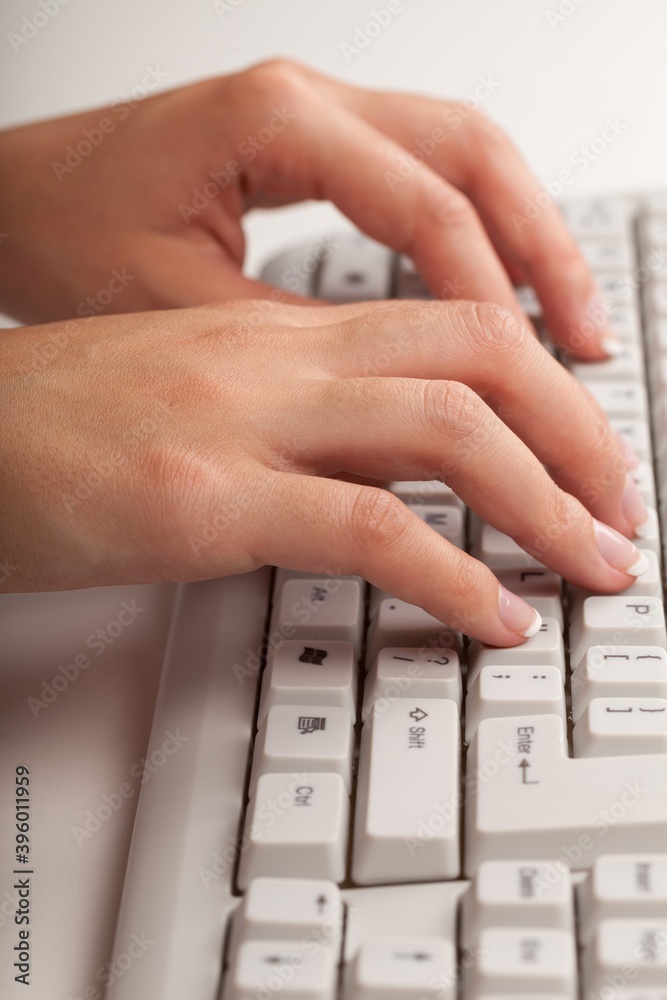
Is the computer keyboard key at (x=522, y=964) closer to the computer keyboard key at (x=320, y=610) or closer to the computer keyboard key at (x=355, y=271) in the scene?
the computer keyboard key at (x=320, y=610)

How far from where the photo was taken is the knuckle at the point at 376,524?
1.69 ft

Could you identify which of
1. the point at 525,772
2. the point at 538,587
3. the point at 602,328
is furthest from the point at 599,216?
the point at 525,772

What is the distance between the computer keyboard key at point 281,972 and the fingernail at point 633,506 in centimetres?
28

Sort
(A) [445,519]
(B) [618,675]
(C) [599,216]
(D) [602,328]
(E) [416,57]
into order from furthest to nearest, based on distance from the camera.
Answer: (E) [416,57] < (C) [599,216] < (D) [602,328] < (A) [445,519] < (B) [618,675]

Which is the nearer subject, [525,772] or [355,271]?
[525,772]

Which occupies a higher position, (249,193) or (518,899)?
(249,193)

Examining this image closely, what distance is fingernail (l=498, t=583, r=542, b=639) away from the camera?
518 millimetres

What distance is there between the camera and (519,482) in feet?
1.79

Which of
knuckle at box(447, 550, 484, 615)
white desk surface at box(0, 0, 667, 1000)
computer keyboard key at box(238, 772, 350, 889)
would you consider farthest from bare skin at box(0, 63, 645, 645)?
white desk surface at box(0, 0, 667, 1000)

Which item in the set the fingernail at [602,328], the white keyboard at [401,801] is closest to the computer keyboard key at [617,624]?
the white keyboard at [401,801]

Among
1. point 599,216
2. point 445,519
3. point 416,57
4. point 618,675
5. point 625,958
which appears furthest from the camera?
point 416,57

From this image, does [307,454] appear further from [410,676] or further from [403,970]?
[403,970]

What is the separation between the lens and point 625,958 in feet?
1.30

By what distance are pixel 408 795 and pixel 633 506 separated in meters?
0.21
